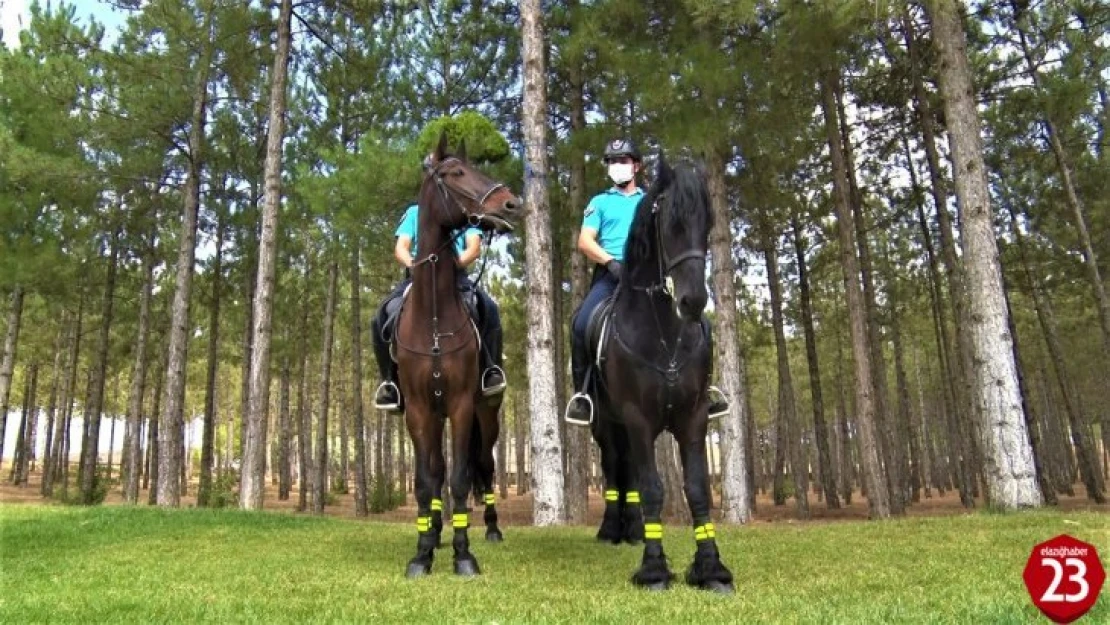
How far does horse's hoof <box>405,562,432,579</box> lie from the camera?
232 inches

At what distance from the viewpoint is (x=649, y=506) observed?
5.50 meters

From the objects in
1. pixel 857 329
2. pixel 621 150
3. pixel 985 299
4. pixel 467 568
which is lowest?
pixel 467 568

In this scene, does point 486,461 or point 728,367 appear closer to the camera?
point 486,461

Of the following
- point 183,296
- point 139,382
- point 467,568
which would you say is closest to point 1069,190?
point 467,568

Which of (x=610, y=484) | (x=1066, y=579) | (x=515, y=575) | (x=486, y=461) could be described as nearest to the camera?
(x=1066, y=579)

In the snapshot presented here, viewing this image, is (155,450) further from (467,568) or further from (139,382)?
(467,568)

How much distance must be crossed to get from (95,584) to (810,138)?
58.2 ft

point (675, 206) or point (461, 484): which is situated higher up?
point (675, 206)

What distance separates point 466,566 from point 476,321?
243 cm

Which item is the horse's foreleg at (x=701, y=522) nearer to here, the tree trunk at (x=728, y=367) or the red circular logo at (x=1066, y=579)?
the red circular logo at (x=1066, y=579)

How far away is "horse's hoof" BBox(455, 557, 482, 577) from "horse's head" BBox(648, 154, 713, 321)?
2.74 m

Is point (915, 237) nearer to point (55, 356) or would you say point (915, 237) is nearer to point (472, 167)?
point (472, 167)

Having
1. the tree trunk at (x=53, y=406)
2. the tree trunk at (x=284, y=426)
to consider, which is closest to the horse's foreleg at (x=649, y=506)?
the tree trunk at (x=284, y=426)

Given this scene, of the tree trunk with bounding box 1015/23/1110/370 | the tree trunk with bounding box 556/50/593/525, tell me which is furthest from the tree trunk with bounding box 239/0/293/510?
the tree trunk with bounding box 1015/23/1110/370
